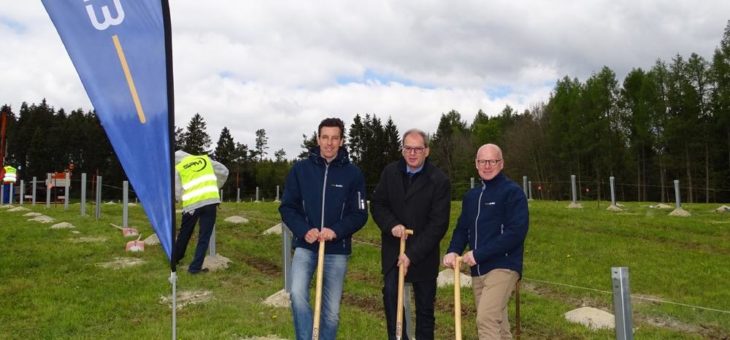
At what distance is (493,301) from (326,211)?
162 centimetres

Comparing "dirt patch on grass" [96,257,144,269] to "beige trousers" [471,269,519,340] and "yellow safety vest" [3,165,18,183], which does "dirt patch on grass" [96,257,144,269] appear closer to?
"beige trousers" [471,269,519,340]

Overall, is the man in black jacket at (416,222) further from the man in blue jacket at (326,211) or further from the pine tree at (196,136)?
the pine tree at (196,136)

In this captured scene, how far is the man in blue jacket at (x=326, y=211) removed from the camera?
4.89 metres

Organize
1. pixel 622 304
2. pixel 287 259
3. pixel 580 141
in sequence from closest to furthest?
1. pixel 622 304
2. pixel 287 259
3. pixel 580 141

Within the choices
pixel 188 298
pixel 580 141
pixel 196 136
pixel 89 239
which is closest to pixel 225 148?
pixel 196 136

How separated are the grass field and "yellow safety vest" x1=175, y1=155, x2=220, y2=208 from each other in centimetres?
137

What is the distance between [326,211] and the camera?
4922mm

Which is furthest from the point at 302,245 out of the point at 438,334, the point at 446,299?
the point at 446,299

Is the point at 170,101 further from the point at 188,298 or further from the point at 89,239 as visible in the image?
the point at 89,239

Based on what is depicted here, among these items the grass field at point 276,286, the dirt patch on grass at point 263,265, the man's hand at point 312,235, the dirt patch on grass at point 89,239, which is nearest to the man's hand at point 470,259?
the man's hand at point 312,235

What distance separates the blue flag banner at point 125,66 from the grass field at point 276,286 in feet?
10.3

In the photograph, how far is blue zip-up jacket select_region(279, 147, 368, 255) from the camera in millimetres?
4918

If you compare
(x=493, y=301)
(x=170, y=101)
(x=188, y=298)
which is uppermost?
(x=170, y=101)

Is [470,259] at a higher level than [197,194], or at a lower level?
lower
